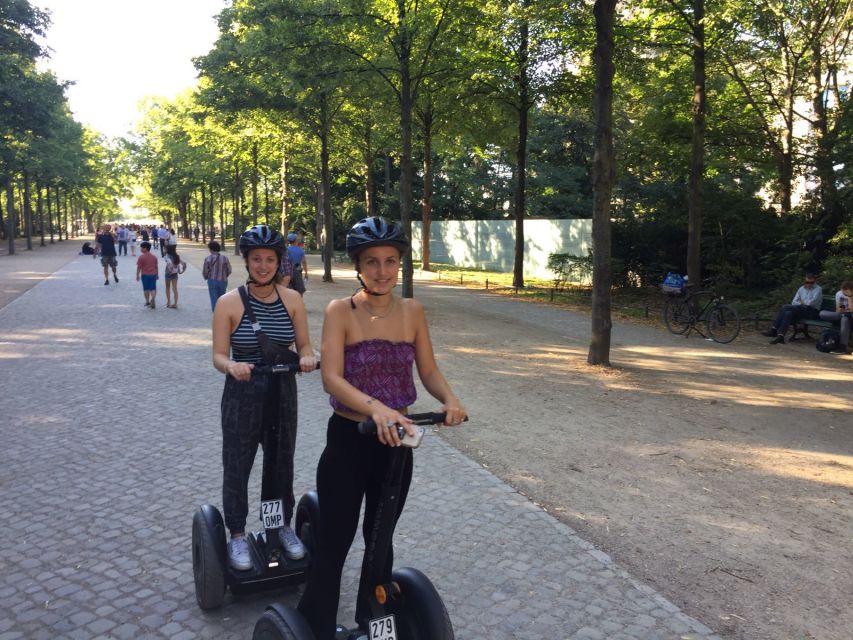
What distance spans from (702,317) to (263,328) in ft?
39.8

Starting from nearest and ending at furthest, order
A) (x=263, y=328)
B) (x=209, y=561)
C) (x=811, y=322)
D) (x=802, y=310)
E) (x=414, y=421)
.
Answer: (x=414, y=421) → (x=209, y=561) → (x=263, y=328) → (x=811, y=322) → (x=802, y=310)

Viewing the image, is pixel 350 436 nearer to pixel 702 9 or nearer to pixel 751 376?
pixel 751 376

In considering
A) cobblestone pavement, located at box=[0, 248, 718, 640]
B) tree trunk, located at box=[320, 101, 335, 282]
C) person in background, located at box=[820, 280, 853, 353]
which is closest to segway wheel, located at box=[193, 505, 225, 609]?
cobblestone pavement, located at box=[0, 248, 718, 640]

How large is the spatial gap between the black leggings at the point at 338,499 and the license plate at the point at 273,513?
36.9 inches

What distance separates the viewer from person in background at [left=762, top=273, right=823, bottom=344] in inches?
517

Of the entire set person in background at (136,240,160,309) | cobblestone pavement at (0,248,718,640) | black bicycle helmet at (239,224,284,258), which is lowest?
cobblestone pavement at (0,248,718,640)

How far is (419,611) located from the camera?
270 cm

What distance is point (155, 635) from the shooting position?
132 inches

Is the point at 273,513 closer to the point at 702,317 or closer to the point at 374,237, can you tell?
the point at 374,237

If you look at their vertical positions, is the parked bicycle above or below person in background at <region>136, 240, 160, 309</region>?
below

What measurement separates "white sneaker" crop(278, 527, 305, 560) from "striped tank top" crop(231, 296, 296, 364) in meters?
0.92

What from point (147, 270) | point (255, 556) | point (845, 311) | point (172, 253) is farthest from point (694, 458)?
point (147, 270)

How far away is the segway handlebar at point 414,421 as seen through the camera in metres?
2.35

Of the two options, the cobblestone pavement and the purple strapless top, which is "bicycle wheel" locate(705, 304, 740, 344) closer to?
the cobblestone pavement
